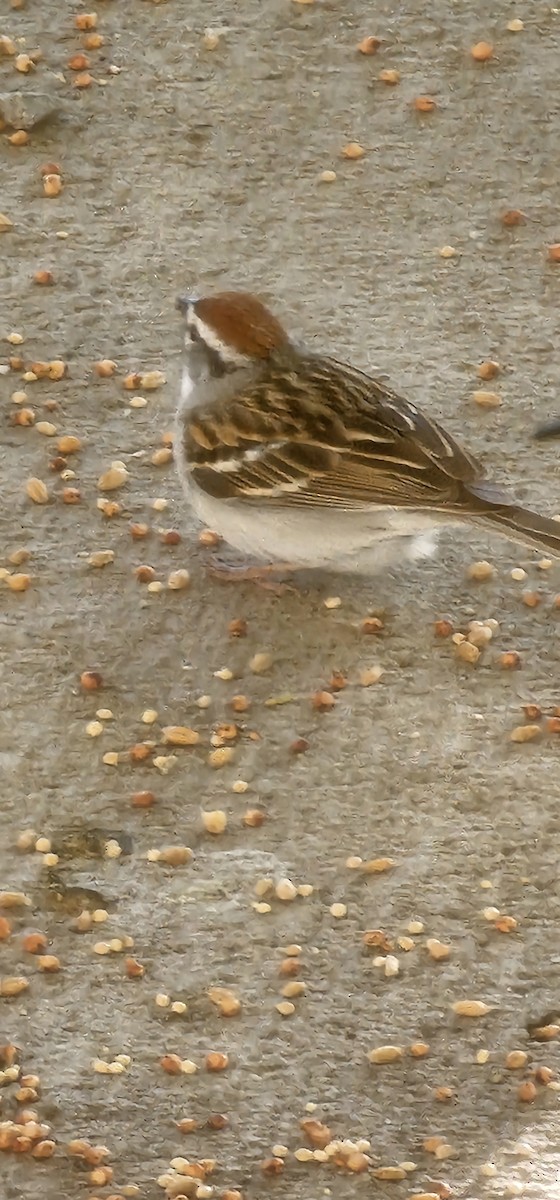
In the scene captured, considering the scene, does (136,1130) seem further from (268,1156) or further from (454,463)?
(454,463)

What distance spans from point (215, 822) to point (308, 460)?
0.52m

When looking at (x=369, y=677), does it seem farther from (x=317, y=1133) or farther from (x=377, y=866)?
(x=317, y=1133)

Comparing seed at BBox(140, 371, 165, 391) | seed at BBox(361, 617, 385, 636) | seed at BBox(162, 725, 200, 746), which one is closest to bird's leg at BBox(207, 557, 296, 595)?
seed at BBox(361, 617, 385, 636)

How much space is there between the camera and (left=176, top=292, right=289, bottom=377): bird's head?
1.61 meters

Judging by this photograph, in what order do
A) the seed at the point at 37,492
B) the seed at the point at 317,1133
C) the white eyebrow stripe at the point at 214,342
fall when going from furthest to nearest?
the seed at the point at 37,492, the white eyebrow stripe at the point at 214,342, the seed at the point at 317,1133

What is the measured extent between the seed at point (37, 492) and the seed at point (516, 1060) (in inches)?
42.1

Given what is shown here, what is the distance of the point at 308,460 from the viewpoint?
1549 millimetres

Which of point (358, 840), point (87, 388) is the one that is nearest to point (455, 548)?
point (358, 840)

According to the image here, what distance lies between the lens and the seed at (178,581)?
179cm

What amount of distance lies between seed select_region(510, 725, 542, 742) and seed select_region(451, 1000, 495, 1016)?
37 centimetres

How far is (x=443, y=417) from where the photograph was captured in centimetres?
192

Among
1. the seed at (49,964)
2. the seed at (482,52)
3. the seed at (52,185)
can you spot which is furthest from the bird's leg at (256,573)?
the seed at (482,52)

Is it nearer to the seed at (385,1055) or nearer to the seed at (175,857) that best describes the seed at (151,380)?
the seed at (175,857)

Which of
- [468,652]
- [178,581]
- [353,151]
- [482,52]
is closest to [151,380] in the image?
[178,581]
